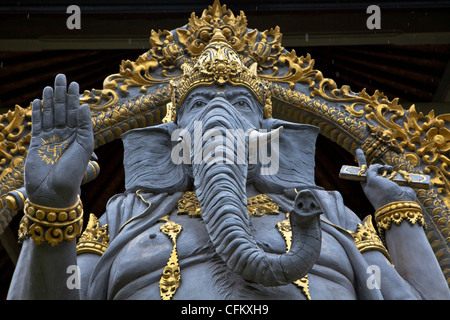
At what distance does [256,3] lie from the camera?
6605 millimetres

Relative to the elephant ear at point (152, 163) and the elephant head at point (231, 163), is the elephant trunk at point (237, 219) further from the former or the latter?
the elephant ear at point (152, 163)

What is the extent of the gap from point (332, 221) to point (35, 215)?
144 cm

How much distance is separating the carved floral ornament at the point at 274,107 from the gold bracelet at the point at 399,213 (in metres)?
0.71

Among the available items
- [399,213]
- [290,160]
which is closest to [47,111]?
[290,160]

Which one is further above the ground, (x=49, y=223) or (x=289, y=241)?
(x=49, y=223)

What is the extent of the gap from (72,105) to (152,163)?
2.85 feet

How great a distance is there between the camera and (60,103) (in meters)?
3.26

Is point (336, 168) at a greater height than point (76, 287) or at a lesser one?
lesser

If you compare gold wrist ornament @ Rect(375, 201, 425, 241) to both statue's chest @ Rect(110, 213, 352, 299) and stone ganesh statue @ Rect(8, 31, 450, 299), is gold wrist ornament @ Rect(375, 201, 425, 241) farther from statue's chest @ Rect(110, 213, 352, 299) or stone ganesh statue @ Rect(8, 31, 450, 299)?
statue's chest @ Rect(110, 213, 352, 299)

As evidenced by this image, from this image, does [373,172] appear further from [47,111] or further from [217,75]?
[47,111]

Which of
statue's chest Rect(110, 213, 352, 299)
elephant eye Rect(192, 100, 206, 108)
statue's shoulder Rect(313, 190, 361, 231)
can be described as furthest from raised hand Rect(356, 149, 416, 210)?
elephant eye Rect(192, 100, 206, 108)

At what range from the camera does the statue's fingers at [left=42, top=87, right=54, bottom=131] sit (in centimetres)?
322
